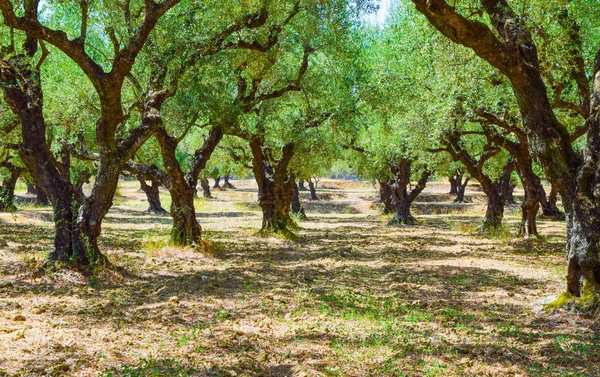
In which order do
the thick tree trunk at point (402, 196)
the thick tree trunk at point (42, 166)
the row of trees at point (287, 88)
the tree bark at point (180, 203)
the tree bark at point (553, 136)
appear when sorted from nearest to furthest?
the tree bark at point (553, 136), the row of trees at point (287, 88), the thick tree trunk at point (42, 166), the tree bark at point (180, 203), the thick tree trunk at point (402, 196)

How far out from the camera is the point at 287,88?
1656 cm

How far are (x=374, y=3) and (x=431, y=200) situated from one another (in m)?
39.6

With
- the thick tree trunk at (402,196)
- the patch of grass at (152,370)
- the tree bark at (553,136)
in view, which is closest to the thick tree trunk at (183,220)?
the patch of grass at (152,370)

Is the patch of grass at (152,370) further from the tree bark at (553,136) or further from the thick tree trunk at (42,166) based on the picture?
the tree bark at (553,136)

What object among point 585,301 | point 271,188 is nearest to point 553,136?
point 585,301

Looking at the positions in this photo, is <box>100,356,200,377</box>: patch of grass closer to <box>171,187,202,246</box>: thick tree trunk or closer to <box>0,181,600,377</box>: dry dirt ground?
<box>0,181,600,377</box>: dry dirt ground

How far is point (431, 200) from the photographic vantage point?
5050cm

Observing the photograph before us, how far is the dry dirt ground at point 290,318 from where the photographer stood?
522 centimetres

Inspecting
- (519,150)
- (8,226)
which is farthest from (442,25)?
(8,226)

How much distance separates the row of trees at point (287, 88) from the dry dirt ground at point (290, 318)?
1.29 meters

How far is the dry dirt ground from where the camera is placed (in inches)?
206

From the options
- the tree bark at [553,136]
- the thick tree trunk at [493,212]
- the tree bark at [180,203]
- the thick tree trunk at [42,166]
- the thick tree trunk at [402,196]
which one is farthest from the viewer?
the thick tree trunk at [402,196]

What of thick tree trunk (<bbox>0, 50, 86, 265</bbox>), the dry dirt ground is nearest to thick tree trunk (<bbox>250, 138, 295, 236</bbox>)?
the dry dirt ground

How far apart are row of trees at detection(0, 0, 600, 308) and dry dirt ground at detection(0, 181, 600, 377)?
1.29 m
